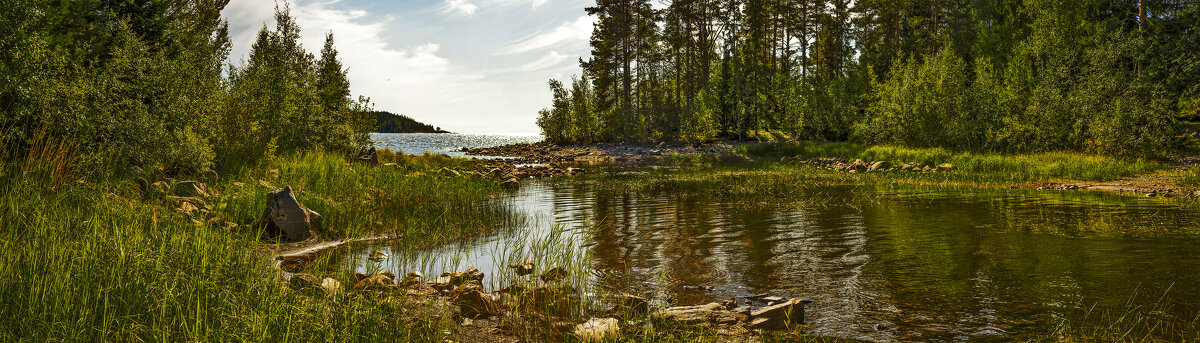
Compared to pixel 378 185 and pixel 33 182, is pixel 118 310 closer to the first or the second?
pixel 33 182

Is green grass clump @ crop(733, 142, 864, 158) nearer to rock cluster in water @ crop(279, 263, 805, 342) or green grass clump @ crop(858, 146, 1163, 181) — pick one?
green grass clump @ crop(858, 146, 1163, 181)

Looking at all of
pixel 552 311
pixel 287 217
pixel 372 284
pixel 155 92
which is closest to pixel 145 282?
pixel 372 284

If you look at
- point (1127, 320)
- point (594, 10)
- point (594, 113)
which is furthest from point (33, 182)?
point (594, 113)

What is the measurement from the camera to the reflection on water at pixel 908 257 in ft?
21.8

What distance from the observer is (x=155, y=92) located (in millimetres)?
14773

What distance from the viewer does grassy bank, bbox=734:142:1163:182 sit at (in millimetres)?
23469

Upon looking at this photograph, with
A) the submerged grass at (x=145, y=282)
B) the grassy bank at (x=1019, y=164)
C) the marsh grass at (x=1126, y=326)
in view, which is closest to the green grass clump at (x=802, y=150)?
the grassy bank at (x=1019, y=164)

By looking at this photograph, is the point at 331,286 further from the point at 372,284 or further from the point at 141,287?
the point at 141,287

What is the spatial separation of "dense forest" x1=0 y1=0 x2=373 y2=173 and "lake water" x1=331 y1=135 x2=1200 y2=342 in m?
7.12

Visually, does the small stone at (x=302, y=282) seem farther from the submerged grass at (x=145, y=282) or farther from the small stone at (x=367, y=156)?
the small stone at (x=367, y=156)

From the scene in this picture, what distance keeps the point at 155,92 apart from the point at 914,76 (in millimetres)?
42841

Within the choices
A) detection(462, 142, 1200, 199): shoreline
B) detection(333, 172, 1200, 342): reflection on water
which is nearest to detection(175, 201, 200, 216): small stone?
detection(333, 172, 1200, 342): reflection on water

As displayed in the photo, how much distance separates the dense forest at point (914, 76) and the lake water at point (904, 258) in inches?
590

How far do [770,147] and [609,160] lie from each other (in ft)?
41.8
